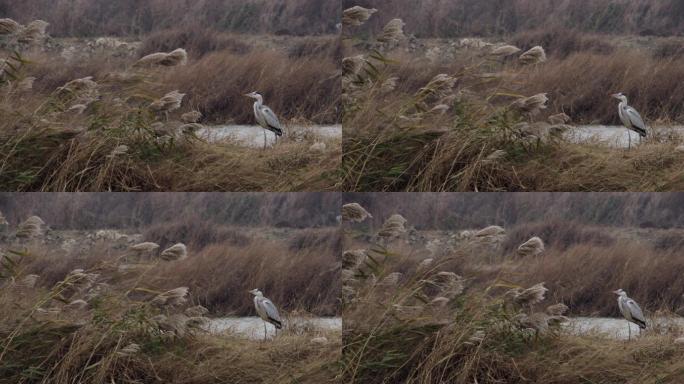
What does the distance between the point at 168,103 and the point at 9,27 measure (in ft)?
3.42

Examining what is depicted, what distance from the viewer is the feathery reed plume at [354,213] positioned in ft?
A: 29.7

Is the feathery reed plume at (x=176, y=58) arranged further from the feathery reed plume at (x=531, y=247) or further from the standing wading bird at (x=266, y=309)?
the feathery reed plume at (x=531, y=247)

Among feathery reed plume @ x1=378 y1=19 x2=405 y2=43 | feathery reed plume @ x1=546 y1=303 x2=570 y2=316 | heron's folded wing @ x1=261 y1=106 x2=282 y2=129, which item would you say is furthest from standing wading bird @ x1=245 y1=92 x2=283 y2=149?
feathery reed plume @ x1=546 y1=303 x2=570 y2=316

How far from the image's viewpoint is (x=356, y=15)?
910 centimetres

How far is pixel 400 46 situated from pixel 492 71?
57cm

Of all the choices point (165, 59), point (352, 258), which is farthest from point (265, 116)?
point (352, 258)

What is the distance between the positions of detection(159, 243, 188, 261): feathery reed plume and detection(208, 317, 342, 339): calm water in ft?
1.40

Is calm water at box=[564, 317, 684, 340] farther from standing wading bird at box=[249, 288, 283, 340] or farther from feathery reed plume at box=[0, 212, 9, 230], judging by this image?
feathery reed plume at box=[0, 212, 9, 230]

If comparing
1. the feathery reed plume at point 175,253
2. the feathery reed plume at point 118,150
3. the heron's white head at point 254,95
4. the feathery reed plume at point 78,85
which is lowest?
the feathery reed plume at point 175,253

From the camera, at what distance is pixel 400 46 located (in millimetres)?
9109

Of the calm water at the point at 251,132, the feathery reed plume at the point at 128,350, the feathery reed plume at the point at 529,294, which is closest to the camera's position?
the feathery reed plume at the point at 128,350

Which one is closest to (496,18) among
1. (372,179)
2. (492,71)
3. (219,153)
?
(492,71)

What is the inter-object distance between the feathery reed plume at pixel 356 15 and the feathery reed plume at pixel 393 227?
1.17 meters

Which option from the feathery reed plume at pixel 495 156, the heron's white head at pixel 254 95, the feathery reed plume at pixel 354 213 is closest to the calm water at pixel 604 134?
the feathery reed plume at pixel 495 156
